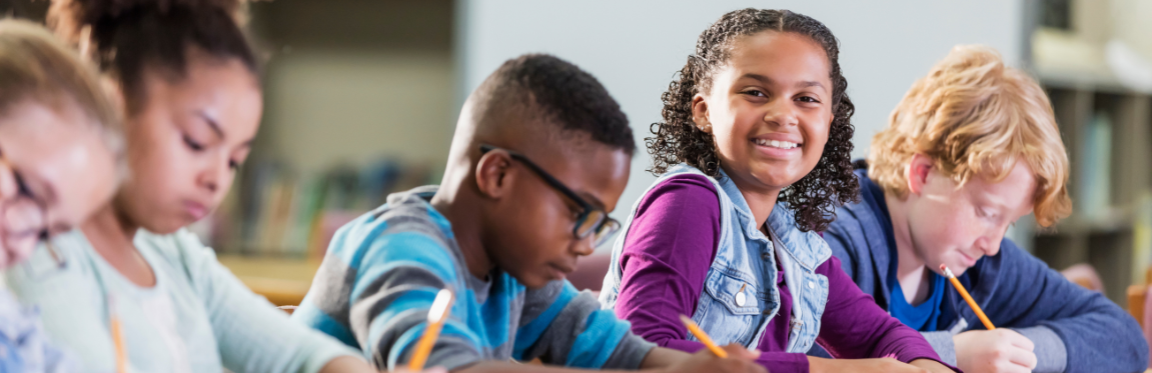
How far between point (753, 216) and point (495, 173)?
50 centimetres

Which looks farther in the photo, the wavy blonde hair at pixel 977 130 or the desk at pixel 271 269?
the desk at pixel 271 269

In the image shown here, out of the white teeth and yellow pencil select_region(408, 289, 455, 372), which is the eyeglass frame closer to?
yellow pencil select_region(408, 289, 455, 372)

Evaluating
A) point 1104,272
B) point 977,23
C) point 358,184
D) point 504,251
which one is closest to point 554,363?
point 504,251

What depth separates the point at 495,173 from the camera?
0.71 m

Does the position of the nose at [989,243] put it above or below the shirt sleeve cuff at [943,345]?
above

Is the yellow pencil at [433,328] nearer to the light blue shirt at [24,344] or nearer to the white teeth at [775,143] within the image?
the light blue shirt at [24,344]

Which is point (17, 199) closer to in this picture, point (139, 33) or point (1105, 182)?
point (139, 33)

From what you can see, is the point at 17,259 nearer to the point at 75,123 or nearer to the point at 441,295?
the point at 75,123

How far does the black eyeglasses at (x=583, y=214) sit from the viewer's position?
0.69 m

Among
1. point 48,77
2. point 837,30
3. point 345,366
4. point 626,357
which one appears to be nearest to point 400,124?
point 837,30

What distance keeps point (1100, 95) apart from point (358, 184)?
2.53m

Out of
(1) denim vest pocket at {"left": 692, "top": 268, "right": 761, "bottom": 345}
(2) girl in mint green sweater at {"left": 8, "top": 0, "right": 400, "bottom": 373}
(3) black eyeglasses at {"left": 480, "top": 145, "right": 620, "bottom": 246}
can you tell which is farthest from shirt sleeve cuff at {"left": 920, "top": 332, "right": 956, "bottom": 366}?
(2) girl in mint green sweater at {"left": 8, "top": 0, "right": 400, "bottom": 373}

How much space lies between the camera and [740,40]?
107cm

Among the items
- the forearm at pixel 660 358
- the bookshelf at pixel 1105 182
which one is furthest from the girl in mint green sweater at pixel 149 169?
the bookshelf at pixel 1105 182
